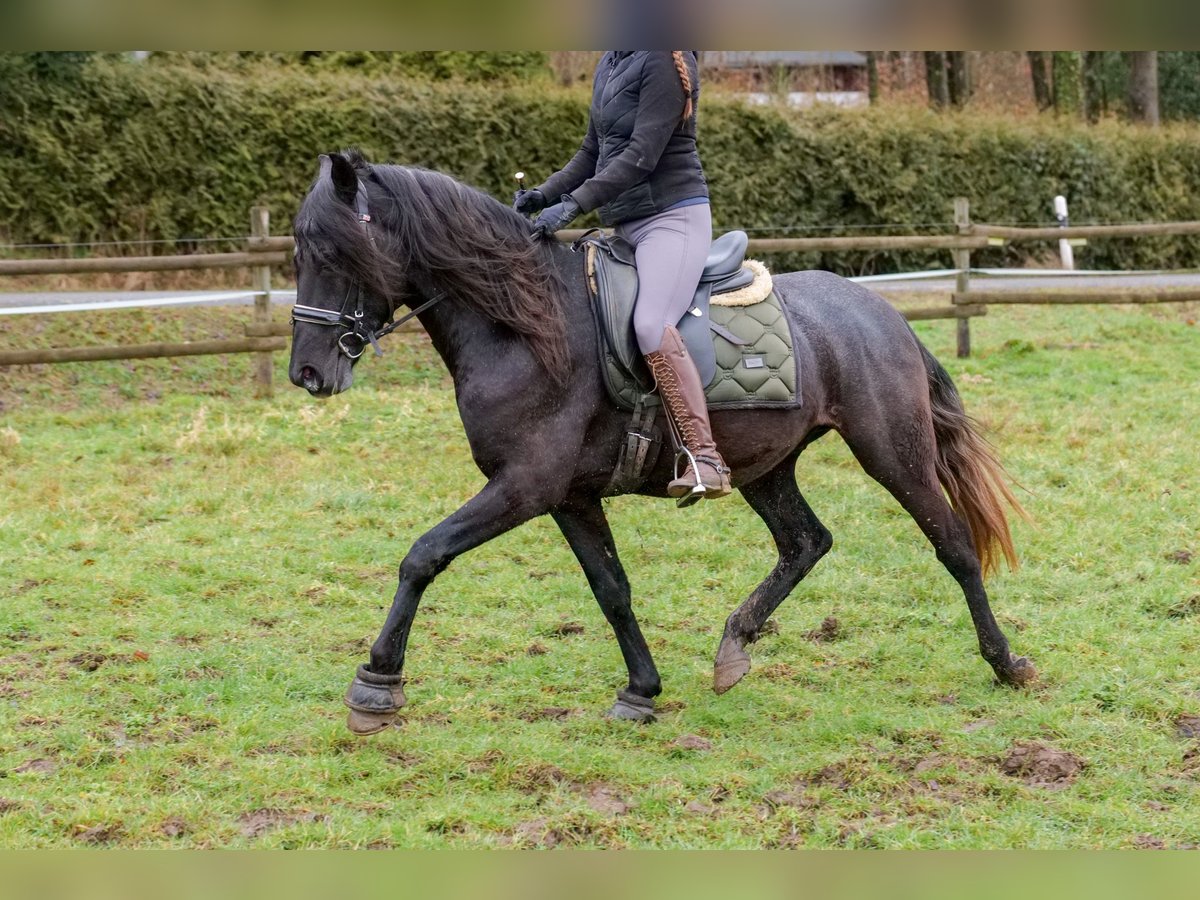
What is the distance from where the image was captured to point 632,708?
5199mm

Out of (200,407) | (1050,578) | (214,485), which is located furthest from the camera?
(200,407)

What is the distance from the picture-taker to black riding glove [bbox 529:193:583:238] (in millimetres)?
4809

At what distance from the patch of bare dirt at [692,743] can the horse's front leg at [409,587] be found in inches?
42.8

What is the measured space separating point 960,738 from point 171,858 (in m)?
3.07

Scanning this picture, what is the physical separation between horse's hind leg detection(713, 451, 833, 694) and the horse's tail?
61 cm

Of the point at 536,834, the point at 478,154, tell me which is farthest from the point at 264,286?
the point at 536,834

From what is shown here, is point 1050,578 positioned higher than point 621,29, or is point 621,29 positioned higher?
point 621,29

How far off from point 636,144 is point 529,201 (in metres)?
0.58

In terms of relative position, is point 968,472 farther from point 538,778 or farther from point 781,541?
point 538,778

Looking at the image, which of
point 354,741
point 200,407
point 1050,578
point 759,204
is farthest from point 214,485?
point 759,204

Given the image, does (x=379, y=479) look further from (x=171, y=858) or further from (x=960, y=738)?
(x=171, y=858)

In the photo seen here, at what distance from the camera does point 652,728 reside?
201 inches

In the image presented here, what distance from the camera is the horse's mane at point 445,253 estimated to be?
15.0 feet

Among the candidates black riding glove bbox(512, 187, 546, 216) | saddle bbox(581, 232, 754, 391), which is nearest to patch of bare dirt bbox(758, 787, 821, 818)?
saddle bbox(581, 232, 754, 391)
